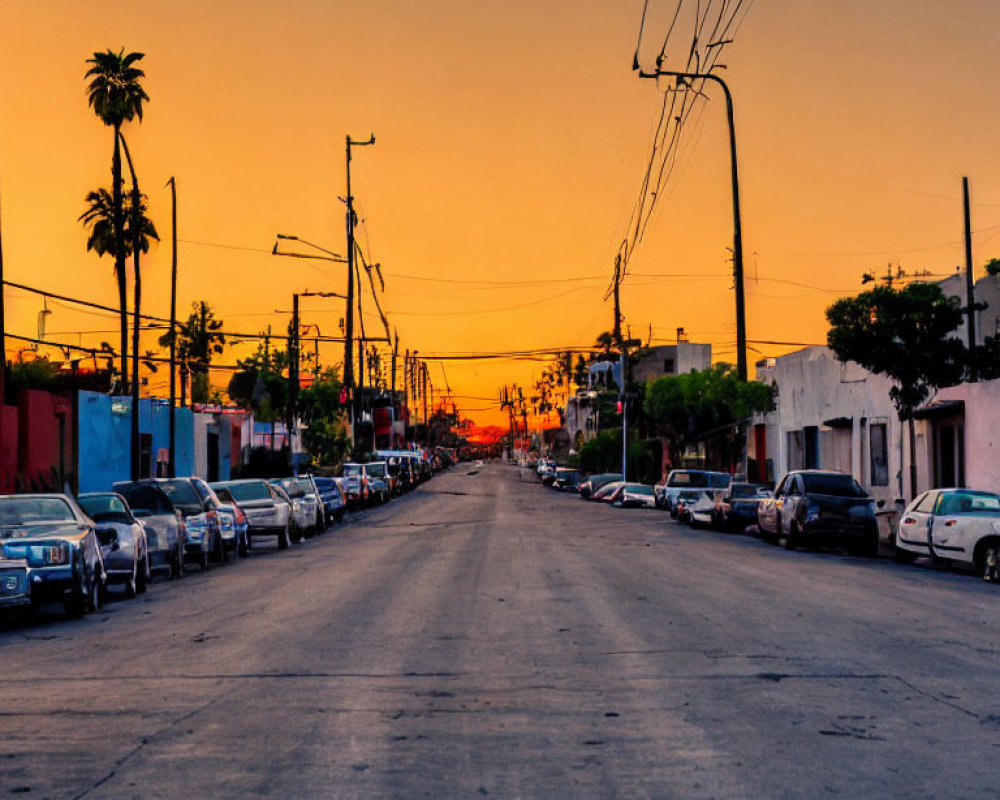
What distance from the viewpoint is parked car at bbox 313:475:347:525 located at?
46812 millimetres

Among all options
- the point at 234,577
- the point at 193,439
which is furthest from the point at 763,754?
the point at 193,439

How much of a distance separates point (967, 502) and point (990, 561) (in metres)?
2.60

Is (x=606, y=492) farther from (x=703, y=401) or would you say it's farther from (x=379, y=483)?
(x=379, y=483)

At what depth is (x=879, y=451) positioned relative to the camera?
1874 inches

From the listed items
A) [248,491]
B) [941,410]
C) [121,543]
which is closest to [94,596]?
[121,543]

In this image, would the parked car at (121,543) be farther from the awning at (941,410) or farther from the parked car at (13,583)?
the awning at (941,410)

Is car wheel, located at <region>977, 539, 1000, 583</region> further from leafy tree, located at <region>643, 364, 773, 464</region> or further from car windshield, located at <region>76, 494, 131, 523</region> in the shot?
leafy tree, located at <region>643, 364, 773, 464</region>

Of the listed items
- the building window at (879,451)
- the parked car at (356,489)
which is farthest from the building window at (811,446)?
the parked car at (356,489)

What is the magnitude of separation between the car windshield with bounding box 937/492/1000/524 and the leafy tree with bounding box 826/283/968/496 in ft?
30.4

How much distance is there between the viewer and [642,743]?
843cm

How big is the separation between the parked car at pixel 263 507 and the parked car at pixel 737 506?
1307 cm

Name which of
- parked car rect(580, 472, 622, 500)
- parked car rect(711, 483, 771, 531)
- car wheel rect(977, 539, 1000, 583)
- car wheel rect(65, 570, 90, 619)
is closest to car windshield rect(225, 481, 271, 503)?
parked car rect(711, 483, 771, 531)

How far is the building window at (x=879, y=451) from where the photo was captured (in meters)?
46.9

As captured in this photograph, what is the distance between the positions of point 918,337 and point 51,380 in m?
31.9
